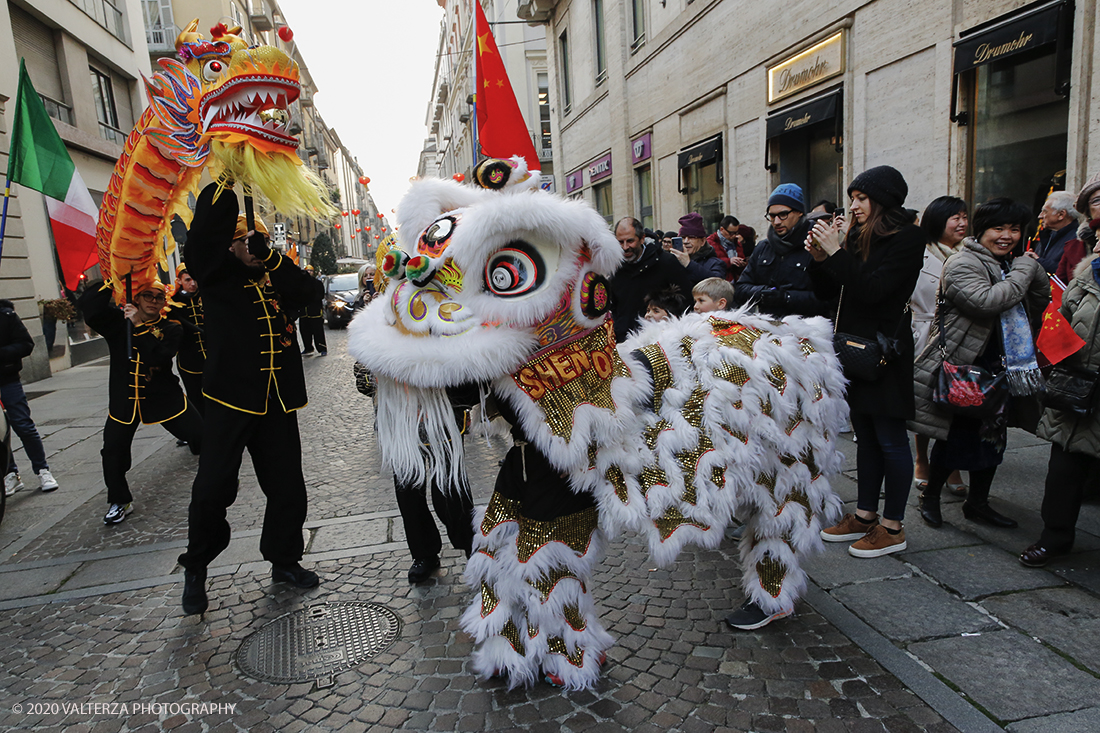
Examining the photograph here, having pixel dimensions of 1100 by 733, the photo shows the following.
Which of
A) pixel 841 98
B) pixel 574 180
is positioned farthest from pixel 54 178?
pixel 574 180

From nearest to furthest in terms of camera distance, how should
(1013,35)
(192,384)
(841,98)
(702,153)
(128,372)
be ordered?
1. (128,372)
2. (192,384)
3. (1013,35)
4. (841,98)
5. (702,153)

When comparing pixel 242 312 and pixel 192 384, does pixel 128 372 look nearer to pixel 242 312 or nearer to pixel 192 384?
pixel 192 384

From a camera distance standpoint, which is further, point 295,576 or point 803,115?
point 803,115

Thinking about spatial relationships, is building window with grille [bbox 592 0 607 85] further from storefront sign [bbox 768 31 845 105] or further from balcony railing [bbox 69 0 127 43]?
balcony railing [bbox 69 0 127 43]

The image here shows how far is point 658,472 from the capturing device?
2.34m

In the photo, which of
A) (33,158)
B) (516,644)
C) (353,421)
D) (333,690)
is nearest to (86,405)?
(353,421)

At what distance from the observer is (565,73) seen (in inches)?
869

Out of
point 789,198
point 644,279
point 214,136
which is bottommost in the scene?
point 644,279

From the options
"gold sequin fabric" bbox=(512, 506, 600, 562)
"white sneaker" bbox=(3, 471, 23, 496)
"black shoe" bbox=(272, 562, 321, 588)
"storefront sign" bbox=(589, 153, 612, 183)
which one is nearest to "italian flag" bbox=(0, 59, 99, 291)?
"white sneaker" bbox=(3, 471, 23, 496)

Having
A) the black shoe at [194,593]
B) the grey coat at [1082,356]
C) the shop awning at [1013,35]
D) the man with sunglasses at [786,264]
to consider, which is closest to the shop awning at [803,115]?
the shop awning at [1013,35]

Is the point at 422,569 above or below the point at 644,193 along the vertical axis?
below

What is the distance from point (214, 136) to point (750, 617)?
3.10 m

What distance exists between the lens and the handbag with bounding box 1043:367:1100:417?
3.06 meters

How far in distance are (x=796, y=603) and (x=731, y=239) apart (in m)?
6.17
